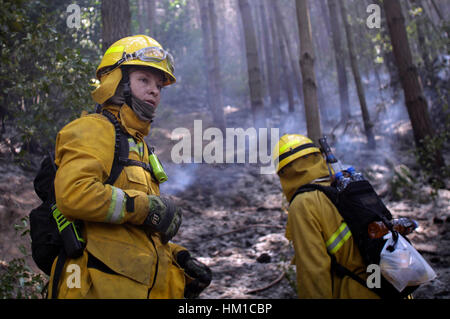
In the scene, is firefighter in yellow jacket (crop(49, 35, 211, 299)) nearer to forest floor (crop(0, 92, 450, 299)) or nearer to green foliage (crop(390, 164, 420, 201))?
forest floor (crop(0, 92, 450, 299))

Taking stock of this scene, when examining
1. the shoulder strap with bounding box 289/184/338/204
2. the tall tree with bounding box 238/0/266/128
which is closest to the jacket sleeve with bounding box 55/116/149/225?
the shoulder strap with bounding box 289/184/338/204

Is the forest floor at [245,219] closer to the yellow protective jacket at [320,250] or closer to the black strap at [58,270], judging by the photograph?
the yellow protective jacket at [320,250]

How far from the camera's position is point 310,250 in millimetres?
2574

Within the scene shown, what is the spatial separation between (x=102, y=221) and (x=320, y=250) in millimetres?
1391

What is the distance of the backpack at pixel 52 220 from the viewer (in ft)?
6.75

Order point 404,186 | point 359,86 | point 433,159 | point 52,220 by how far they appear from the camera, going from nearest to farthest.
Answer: point 52,220 → point 433,159 → point 404,186 → point 359,86

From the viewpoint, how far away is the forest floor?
15.8 ft

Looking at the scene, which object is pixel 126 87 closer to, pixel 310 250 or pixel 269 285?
pixel 310 250

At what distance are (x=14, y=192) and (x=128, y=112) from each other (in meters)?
4.54

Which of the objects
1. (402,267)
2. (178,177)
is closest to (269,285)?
(402,267)

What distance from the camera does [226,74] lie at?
28.9 m

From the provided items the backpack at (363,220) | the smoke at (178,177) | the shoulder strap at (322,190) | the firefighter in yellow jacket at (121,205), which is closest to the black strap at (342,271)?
the backpack at (363,220)

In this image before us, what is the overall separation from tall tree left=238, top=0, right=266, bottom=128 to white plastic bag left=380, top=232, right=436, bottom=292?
7792 millimetres

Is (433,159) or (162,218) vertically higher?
(433,159)
